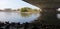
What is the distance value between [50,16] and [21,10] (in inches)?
1238

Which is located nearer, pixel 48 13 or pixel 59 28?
pixel 59 28

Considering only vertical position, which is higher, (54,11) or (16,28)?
(54,11)

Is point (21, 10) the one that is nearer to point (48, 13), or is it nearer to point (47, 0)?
point (48, 13)

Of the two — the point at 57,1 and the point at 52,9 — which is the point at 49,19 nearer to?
the point at 52,9

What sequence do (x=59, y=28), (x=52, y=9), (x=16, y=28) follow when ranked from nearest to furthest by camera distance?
(x=16, y=28)
(x=59, y=28)
(x=52, y=9)

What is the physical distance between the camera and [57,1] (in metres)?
16.9

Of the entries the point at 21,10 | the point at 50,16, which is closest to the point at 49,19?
the point at 50,16

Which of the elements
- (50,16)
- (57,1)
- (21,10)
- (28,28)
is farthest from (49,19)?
(21,10)

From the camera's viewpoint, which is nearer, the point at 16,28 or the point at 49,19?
the point at 16,28

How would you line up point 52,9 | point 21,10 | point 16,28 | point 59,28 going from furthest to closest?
1. point 21,10
2. point 52,9
3. point 59,28
4. point 16,28

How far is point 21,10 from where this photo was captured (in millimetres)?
52656

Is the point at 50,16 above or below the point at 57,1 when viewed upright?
below

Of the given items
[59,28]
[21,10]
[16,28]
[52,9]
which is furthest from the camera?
[21,10]

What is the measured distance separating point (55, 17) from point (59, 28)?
594cm
